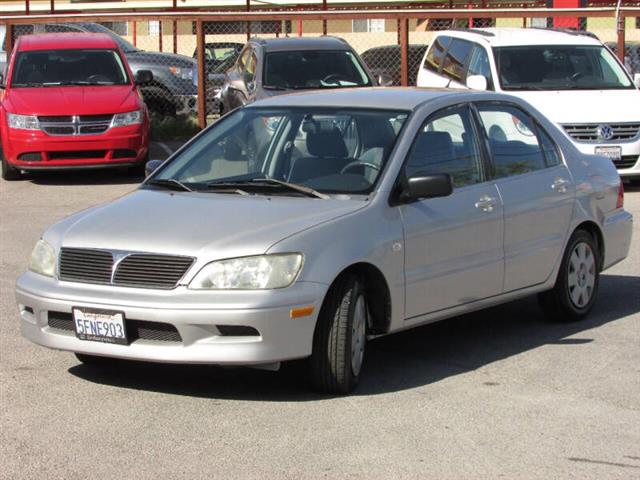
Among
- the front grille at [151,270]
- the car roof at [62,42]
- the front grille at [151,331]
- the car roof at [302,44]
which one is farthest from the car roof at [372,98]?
the car roof at [62,42]

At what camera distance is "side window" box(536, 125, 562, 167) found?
27.2 ft

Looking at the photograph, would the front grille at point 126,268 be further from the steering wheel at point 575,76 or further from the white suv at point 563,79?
the steering wheel at point 575,76

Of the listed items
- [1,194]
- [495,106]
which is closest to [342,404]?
[495,106]

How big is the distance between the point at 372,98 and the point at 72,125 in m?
8.52

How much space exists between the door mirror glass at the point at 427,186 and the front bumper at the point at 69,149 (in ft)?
30.1

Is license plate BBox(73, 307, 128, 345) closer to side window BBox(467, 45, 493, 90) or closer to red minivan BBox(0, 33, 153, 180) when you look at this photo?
red minivan BBox(0, 33, 153, 180)

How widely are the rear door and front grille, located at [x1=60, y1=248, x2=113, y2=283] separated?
99.6 inches

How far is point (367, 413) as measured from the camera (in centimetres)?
625

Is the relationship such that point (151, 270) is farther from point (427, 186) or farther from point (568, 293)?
point (568, 293)

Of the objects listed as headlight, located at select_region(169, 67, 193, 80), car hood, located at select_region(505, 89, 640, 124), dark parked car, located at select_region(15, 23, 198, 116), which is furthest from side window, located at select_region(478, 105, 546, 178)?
headlight, located at select_region(169, 67, 193, 80)

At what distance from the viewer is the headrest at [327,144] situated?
287 inches

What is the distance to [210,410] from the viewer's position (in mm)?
6281

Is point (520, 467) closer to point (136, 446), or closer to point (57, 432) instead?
point (136, 446)

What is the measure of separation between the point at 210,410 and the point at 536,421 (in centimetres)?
157
